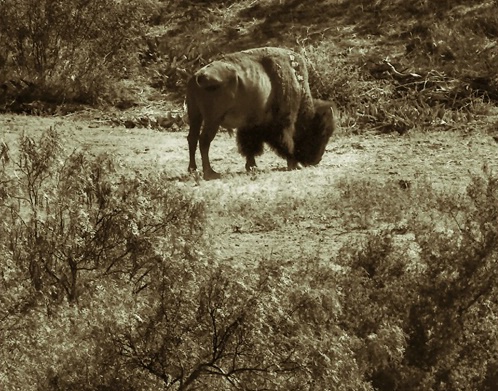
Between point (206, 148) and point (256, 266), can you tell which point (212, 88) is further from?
point (256, 266)

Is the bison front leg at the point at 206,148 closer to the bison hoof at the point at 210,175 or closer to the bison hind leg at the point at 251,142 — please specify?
the bison hoof at the point at 210,175

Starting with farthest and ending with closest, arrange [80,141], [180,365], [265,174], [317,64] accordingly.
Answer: [317,64] < [80,141] < [265,174] < [180,365]

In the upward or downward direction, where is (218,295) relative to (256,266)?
upward

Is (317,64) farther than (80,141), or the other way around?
(317,64)

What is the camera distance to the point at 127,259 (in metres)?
12.4

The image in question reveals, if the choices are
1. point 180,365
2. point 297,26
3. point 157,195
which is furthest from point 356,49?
point 180,365

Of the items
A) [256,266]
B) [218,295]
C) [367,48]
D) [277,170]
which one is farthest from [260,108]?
[218,295]

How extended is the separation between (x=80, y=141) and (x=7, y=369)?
710cm

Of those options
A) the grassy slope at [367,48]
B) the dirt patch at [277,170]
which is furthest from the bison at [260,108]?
the grassy slope at [367,48]

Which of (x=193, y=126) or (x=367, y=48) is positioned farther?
(x=367, y=48)

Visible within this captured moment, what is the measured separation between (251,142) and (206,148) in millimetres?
884

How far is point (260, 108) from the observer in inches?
664

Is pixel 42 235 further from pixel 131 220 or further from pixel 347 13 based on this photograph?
pixel 347 13

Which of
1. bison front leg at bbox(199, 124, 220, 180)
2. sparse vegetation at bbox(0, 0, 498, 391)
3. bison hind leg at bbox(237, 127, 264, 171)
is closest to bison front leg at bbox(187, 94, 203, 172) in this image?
bison front leg at bbox(199, 124, 220, 180)
